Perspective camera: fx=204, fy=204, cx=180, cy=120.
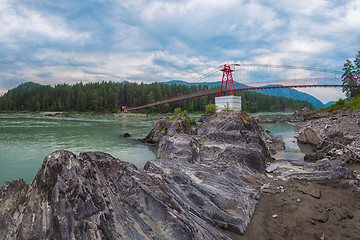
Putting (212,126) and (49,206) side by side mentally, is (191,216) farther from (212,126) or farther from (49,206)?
(212,126)

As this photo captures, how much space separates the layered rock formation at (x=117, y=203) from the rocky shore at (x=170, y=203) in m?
0.02

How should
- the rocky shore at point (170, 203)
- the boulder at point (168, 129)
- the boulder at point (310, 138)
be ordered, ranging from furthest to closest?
the boulder at point (168, 129)
the boulder at point (310, 138)
the rocky shore at point (170, 203)

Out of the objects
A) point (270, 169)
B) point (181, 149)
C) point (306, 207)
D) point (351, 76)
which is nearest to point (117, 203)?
point (306, 207)

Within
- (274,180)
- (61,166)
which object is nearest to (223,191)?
(274,180)

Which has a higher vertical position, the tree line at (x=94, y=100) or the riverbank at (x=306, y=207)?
the tree line at (x=94, y=100)

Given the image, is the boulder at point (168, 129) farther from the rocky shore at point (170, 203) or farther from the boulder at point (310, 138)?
the rocky shore at point (170, 203)

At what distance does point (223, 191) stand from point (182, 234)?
269 cm

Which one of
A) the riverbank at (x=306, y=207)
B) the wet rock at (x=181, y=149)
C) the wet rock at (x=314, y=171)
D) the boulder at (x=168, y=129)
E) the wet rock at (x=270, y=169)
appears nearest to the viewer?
the riverbank at (x=306, y=207)

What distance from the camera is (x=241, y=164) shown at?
34.9ft

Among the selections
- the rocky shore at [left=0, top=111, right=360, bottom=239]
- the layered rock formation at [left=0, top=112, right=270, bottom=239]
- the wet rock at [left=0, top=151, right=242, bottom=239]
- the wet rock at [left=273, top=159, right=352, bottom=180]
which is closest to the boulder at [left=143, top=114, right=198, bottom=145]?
the wet rock at [left=273, top=159, right=352, bottom=180]

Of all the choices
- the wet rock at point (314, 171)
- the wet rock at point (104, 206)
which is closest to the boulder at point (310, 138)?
the wet rock at point (314, 171)

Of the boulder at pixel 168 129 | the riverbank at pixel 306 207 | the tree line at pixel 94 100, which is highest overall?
the tree line at pixel 94 100

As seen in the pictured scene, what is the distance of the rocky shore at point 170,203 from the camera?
178 inches

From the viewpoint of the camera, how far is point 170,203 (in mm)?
5754
